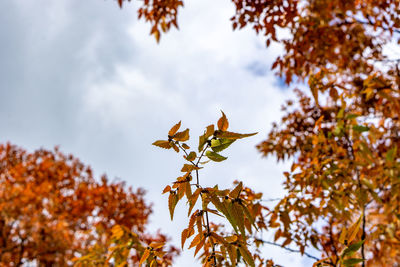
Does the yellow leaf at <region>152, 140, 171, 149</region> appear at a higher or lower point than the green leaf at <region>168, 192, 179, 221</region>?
higher

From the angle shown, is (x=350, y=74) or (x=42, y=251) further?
(x=42, y=251)

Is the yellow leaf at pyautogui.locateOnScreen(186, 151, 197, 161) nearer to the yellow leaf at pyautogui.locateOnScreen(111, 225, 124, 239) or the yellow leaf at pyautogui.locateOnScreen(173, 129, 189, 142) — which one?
the yellow leaf at pyautogui.locateOnScreen(173, 129, 189, 142)

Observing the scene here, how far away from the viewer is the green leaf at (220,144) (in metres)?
0.91

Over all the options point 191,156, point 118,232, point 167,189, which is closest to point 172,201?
point 167,189

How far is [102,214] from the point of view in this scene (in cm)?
1670

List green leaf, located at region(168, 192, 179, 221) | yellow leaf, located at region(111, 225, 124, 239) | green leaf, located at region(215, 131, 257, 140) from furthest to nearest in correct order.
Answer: yellow leaf, located at region(111, 225, 124, 239)
green leaf, located at region(168, 192, 179, 221)
green leaf, located at region(215, 131, 257, 140)

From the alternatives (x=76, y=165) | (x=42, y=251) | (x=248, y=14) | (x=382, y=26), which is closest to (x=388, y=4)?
(x=382, y=26)

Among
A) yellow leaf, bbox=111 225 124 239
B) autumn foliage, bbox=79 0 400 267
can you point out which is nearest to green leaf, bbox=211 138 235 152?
autumn foliage, bbox=79 0 400 267

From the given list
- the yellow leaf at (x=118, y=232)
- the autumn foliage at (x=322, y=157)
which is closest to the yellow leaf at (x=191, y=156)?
the autumn foliage at (x=322, y=157)

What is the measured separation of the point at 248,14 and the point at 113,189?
16.8 meters

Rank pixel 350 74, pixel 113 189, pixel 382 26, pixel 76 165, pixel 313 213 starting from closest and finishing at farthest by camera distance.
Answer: pixel 313 213 → pixel 382 26 → pixel 350 74 → pixel 113 189 → pixel 76 165

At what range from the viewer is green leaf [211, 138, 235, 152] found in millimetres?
907

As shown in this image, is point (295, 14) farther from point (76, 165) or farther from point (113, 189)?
point (76, 165)

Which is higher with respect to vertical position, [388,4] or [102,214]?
[102,214]
